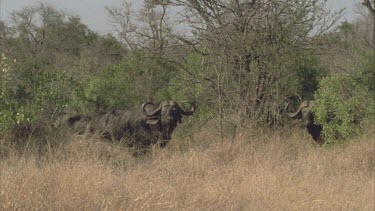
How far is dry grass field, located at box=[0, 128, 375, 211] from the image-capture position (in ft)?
18.0

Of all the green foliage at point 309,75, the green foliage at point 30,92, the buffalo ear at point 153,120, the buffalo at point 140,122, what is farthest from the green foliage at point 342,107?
the green foliage at point 30,92

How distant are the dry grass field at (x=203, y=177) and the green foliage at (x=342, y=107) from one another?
2.05 ft

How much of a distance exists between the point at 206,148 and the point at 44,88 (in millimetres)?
3214

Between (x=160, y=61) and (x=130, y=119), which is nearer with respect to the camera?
(x=130, y=119)

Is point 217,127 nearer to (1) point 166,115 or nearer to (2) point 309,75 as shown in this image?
(1) point 166,115

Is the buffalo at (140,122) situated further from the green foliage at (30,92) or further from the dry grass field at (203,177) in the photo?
the dry grass field at (203,177)

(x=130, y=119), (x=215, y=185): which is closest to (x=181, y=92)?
(x=130, y=119)

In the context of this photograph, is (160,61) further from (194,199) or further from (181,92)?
(194,199)

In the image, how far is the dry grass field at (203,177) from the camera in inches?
217

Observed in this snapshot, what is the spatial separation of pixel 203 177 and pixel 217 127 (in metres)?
3.32

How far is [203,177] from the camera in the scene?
24.7 feet

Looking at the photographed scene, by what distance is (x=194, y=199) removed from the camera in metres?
6.14

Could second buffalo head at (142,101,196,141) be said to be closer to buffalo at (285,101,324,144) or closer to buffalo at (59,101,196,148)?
buffalo at (59,101,196,148)

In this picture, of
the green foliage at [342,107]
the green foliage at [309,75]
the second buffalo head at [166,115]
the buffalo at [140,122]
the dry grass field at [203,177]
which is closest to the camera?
the dry grass field at [203,177]
